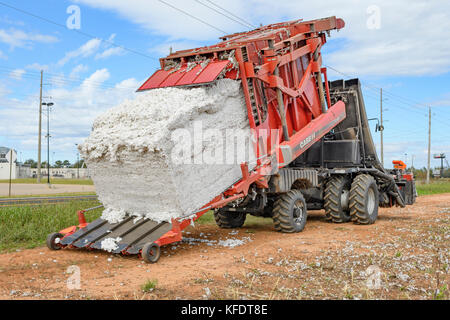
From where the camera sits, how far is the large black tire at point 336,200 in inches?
464

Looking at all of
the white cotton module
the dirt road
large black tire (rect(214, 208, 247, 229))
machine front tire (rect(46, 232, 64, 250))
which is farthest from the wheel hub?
machine front tire (rect(46, 232, 64, 250))

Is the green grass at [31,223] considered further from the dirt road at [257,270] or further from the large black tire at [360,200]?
the large black tire at [360,200]

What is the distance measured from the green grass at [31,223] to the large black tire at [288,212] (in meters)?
4.88

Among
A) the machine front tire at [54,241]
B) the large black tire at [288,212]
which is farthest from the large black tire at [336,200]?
the machine front tire at [54,241]

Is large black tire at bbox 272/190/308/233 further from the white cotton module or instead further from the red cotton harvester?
the white cotton module

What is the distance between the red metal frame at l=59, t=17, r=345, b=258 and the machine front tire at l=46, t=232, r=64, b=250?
1.86 feet

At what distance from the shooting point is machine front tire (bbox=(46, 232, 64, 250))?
8.09 meters

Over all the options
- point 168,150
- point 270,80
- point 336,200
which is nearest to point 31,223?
point 168,150

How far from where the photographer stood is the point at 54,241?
817 cm

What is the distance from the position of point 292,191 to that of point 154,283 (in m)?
5.15

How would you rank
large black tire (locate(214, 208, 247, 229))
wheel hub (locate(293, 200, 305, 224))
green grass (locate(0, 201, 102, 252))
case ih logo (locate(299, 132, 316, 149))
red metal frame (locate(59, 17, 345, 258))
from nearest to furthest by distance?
red metal frame (locate(59, 17, 345, 258)) → green grass (locate(0, 201, 102, 252)) → case ih logo (locate(299, 132, 316, 149)) → wheel hub (locate(293, 200, 305, 224)) → large black tire (locate(214, 208, 247, 229))
